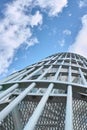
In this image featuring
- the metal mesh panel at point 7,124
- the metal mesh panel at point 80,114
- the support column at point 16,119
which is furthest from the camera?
the metal mesh panel at point 80,114

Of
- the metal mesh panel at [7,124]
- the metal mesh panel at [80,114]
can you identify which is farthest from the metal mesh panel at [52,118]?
the metal mesh panel at [7,124]

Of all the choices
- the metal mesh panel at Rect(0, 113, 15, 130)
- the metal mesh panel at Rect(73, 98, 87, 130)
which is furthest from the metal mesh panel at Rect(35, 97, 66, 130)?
the metal mesh panel at Rect(0, 113, 15, 130)

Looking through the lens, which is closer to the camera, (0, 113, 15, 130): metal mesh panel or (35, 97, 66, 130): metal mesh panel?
(0, 113, 15, 130): metal mesh panel

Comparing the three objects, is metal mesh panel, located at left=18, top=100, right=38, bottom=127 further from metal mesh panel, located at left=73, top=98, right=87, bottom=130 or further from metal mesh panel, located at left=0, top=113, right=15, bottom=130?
metal mesh panel, located at left=73, top=98, right=87, bottom=130

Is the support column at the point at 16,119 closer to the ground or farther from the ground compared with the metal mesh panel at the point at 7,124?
farther from the ground

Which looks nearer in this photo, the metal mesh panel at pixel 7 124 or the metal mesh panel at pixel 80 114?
the metal mesh panel at pixel 7 124

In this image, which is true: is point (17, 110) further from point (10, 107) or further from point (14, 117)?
point (10, 107)

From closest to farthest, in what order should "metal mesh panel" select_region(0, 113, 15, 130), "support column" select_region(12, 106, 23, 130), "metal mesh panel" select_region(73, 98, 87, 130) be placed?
1. "support column" select_region(12, 106, 23, 130)
2. "metal mesh panel" select_region(0, 113, 15, 130)
3. "metal mesh panel" select_region(73, 98, 87, 130)

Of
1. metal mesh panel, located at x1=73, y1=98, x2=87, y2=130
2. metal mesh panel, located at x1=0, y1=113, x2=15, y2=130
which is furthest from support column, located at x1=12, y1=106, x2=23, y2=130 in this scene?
metal mesh panel, located at x1=73, y1=98, x2=87, y2=130

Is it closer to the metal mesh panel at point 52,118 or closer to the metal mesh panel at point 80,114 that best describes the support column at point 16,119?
the metal mesh panel at point 52,118

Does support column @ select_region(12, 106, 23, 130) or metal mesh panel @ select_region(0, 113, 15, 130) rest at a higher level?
support column @ select_region(12, 106, 23, 130)

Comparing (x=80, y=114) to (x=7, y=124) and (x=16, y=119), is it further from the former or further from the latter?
(x=7, y=124)

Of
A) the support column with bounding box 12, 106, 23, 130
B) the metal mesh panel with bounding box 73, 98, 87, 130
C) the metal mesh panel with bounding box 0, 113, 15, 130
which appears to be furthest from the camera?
the metal mesh panel with bounding box 73, 98, 87, 130

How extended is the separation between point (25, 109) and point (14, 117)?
917mm
